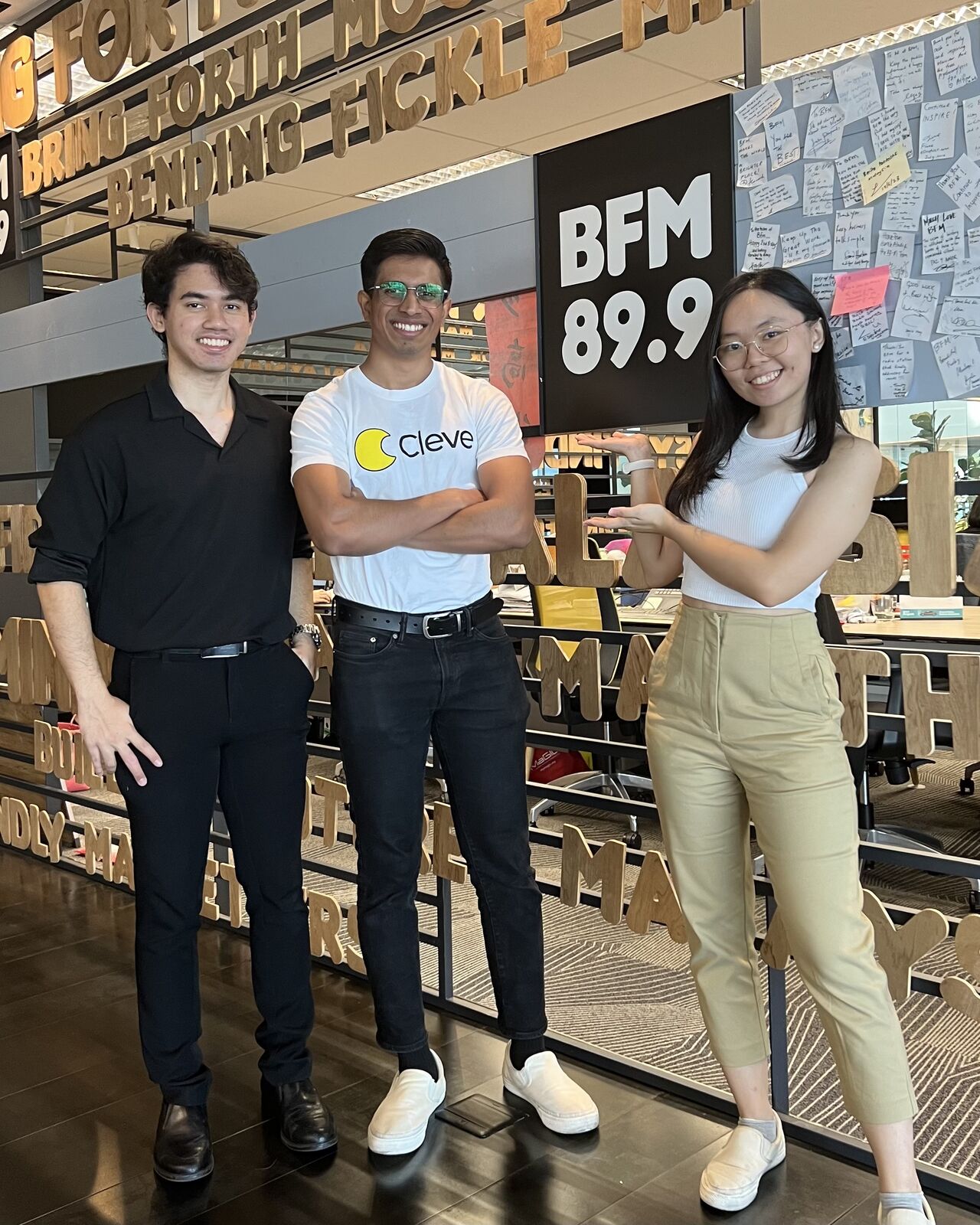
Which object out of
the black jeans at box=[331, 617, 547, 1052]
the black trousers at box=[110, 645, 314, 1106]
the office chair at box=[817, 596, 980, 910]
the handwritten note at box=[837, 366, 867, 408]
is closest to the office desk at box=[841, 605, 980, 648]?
the office chair at box=[817, 596, 980, 910]

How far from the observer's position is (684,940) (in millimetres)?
2260

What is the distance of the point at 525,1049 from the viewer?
2.36 m

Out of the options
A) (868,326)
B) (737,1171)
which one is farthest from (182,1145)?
(868,326)

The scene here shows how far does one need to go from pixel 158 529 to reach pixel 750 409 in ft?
3.53

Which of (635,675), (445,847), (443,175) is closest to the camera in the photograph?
(635,675)

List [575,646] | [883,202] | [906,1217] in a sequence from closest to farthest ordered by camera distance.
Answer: [906,1217]
[883,202]
[575,646]

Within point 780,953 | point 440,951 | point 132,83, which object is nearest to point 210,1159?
point 440,951

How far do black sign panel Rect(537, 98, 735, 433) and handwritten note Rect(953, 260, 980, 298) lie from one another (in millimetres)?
438

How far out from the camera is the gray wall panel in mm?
2656

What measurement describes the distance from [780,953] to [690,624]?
74 cm

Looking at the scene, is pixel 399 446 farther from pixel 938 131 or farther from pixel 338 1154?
pixel 338 1154

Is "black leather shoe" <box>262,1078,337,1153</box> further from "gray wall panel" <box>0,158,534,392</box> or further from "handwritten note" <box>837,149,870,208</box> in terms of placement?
"handwritten note" <box>837,149,870,208</box>

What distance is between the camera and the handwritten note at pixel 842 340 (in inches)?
82.1

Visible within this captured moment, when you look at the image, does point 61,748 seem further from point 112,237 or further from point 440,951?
point 112,237
